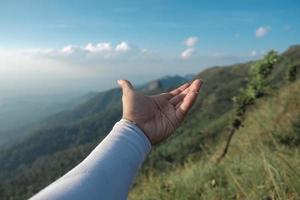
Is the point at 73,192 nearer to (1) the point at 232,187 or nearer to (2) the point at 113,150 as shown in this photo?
(2) the point at 113,150

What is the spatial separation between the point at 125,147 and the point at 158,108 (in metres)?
0.85

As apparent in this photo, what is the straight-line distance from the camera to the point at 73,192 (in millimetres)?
1990

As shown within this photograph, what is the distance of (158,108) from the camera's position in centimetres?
339

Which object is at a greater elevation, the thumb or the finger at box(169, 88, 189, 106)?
the thumb

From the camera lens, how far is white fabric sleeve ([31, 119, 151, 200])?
79.4 inches

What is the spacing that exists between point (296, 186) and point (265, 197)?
1.76 ft

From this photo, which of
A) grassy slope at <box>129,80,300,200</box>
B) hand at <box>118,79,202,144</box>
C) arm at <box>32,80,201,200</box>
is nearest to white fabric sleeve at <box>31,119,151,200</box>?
arm at <box>32,80,201,200</box>

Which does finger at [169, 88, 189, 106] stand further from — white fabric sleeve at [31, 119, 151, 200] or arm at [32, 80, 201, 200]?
white fabric sleeve at [31, 119, 151, 200]

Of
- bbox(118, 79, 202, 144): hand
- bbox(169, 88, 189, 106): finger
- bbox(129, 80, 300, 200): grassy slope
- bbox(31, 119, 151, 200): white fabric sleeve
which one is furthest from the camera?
bbox(129, 80, 300, 200): grassy slope

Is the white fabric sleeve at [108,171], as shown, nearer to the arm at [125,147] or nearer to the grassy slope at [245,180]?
the arm at [125,147]

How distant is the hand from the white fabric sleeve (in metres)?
0.15

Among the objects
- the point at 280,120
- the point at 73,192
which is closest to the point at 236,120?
the point at 280,120

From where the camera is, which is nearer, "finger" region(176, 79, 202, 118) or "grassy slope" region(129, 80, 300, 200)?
"finger" region(176, 79, 202, 118)

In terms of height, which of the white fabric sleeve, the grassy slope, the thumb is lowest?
the grassy slope
